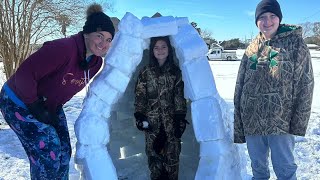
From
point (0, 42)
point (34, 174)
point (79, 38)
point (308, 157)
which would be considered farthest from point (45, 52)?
point (0, 42)

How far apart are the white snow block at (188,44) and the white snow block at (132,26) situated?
0.29m

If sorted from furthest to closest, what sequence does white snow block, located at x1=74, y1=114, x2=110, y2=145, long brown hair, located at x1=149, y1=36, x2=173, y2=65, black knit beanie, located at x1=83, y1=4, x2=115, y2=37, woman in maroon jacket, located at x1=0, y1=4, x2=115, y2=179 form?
long brown hair, located at x1=149, y1=36, x2=173, y2=65
white snow block, located at x1=74, y1=114, x2=110, y2=145
black knit beanie, located at x1=83, y1=4, x2=115, y2=37
woman in maroon jacket, located at x1=0, y1=4, x2=115, y2=179

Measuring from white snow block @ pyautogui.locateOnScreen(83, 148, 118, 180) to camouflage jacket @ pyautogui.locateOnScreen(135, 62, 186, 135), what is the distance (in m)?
0.69

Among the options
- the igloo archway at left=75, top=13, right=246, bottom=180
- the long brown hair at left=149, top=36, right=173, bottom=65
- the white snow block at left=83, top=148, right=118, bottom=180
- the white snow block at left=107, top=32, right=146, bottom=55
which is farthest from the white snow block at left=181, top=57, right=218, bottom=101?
the white snow block at left=83, top=148, right=118, bottom=180

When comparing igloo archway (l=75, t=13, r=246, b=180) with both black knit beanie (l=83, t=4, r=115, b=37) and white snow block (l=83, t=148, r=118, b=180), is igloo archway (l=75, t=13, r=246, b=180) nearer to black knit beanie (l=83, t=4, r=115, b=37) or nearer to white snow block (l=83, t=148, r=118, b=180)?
white snow block (l=83, t=148, r=118, b=180)

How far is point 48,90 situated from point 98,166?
0.65m

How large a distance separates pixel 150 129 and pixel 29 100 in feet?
4.07

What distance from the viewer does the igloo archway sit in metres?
2.56

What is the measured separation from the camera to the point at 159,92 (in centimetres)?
317

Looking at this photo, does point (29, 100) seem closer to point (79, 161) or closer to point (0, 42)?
point (79, 161)

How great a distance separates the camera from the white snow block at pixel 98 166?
253cm

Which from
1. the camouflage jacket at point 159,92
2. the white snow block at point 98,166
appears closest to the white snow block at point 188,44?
the camouflage jacket at point 159,92

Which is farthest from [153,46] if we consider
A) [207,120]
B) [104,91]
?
[207,120]

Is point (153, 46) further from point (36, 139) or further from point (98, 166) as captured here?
point (36, 139)
